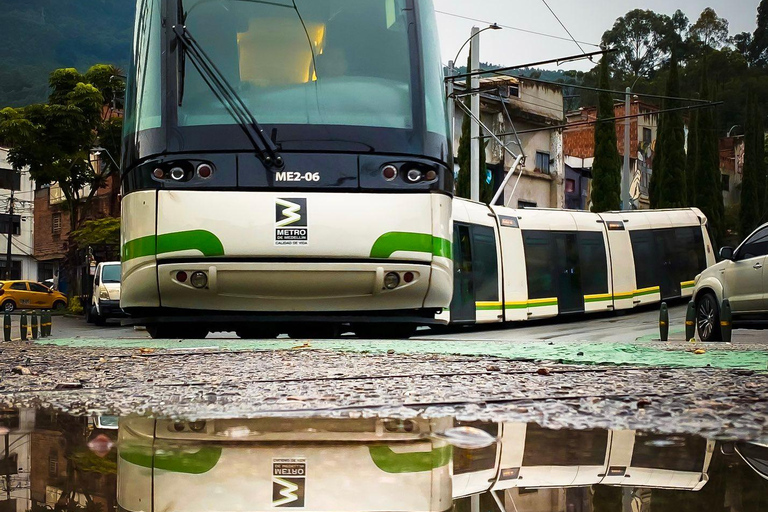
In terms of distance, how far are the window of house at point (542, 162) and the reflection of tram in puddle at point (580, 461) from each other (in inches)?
1984

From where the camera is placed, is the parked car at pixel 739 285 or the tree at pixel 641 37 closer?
the parked car at pixel 739 285

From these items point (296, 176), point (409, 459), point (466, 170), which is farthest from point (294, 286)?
point (466, 170)

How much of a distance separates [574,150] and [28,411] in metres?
61.9

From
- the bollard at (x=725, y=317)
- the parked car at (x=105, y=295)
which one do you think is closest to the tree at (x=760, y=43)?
the parked car at (x=105, y=295)

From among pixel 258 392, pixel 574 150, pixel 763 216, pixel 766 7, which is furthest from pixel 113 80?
pixel 766 7

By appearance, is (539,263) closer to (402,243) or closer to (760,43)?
(402,243)

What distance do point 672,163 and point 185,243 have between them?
46.6 meters

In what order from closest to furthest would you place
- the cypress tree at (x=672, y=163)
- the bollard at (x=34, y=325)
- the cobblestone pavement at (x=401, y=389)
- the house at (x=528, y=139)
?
1. the cobblestone pavement at (x=401, y=389)
2. the bollard at (x=34, y=325)
3. the house at (x=528, y=139)
4. the cypress tree at (x=672, y=163)

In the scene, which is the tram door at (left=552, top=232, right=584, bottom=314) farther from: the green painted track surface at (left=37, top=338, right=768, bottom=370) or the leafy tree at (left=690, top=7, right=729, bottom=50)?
the leafy tree at (left=690, top=7, right=729, bottom=50)

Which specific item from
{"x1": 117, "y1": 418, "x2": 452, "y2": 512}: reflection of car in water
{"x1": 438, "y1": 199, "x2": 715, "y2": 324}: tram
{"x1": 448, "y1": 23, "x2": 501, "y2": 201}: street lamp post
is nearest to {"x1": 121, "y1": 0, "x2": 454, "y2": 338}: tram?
{"x1": 117, "y1": 418, "x2": 452, "y2": 512}: reflection of car in water

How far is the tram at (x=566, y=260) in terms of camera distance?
21078 mm

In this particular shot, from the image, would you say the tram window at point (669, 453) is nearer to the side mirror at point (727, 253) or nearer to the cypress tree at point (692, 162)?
the side mirror at point (727, 253)

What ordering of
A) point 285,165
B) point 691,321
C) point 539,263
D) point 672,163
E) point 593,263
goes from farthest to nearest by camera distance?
point 672,163 → point 593,263 → point 539,263 → point 691,321 → point 285,165

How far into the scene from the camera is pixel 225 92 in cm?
889
